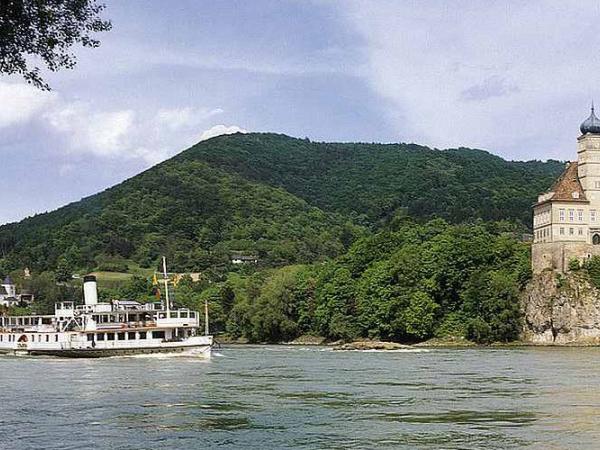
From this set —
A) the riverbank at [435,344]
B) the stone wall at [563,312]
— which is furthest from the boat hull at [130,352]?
the stone wall at [563,312]

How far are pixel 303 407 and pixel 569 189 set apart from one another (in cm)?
9512

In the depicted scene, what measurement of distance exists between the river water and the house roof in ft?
203

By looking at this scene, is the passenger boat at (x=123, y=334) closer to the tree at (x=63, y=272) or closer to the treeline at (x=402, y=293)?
the treeline at (x=402, y=293)

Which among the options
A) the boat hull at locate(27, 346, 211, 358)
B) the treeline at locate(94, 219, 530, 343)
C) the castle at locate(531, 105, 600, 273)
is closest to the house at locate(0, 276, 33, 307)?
the treeline at locate(94, 219, 530, 343)

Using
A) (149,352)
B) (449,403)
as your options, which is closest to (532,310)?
(149,352)

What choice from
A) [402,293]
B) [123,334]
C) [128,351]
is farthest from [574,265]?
[128,351]

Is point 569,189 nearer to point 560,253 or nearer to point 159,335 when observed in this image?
point 560,253

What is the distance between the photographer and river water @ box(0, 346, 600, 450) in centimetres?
3108

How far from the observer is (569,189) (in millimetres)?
128125

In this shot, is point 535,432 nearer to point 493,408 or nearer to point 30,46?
point 493,408

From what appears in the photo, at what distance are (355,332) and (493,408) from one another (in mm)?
88116

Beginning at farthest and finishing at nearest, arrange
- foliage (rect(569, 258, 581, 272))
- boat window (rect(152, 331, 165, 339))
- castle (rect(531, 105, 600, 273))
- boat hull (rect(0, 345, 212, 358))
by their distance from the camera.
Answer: castle (rect(531, 105, 600, 273)) → foliage (rect(569, 258, 581, 272)) → boat window (rect(152, 331, 165, 339)) → boat hull (rect(0, 345, 212, 358))

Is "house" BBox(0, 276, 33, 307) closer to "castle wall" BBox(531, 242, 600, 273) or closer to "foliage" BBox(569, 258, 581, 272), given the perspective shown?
"castle wall" BBox(531, 242, 600, 273)

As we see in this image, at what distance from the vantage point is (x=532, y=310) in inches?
4663
